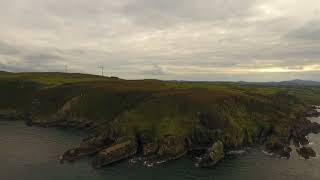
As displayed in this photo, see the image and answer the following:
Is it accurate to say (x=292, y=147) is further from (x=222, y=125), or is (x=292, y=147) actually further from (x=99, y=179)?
(x=99, y=179)

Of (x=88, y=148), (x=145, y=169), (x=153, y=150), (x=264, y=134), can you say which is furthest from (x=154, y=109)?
(x=145, y=169)

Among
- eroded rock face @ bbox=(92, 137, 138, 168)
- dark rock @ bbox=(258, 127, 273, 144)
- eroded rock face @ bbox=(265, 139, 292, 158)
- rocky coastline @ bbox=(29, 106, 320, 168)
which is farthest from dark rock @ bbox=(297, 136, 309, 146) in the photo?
eroded rock face @ bbox=(92, 137, 138, 168)

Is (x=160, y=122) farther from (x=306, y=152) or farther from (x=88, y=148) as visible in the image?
(x=306, y=152)

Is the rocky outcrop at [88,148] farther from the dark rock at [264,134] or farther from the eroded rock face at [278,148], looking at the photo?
the dark rock at [264,134]

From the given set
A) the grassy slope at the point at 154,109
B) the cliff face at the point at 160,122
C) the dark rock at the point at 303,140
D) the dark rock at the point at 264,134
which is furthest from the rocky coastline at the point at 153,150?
the grassy slope at the point at 154,109

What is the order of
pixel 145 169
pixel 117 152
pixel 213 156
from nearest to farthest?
1. pixel 145 169
2. pixel 213 156
3. pixel 117 152

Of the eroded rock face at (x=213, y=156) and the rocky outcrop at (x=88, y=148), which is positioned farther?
the rocky outcrop at (x=88, y=148)
